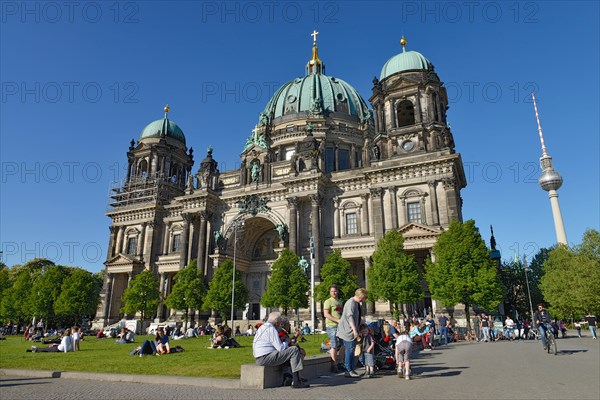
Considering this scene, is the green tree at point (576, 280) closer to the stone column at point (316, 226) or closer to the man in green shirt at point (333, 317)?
the stone column at point (316, 226)

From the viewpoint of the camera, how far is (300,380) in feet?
28.7

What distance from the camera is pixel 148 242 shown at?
54062 mm

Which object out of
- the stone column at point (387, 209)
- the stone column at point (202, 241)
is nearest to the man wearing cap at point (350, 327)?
the stone column at point (387, 209)

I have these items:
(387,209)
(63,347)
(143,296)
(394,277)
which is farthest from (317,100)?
(63,347)

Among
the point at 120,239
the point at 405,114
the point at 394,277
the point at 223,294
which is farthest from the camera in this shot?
the point at 120,239

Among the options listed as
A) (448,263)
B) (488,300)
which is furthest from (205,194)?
(488,300)

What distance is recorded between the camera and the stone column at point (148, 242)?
174ft

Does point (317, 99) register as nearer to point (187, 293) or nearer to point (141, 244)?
point (141, 244)

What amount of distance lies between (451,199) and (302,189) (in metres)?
15.7

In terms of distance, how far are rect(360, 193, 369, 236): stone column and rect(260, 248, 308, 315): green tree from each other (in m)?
8.01

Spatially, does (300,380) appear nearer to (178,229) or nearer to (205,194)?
(205,194)

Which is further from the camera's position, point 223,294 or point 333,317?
point 223,294

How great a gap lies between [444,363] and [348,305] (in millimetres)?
5698

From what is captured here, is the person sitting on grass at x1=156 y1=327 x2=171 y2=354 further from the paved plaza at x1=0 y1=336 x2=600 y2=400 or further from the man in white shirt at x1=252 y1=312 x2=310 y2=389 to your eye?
the man in white shirt at x1=252 y1=312 x2=310 y2=389
